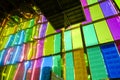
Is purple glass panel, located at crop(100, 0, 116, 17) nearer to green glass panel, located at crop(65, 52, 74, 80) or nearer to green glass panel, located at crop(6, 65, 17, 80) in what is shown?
green glass panel, located at crop(65, 52, 74, 80)

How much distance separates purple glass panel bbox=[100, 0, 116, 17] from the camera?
206 inches

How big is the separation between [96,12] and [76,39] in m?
1.07

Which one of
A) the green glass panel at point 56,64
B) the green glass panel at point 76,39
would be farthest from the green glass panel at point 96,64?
the green glass panel at point 56,64

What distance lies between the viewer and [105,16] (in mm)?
5281

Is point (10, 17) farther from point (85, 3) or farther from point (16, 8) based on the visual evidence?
point (85, 3)

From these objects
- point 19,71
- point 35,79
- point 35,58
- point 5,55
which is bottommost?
point 35,79

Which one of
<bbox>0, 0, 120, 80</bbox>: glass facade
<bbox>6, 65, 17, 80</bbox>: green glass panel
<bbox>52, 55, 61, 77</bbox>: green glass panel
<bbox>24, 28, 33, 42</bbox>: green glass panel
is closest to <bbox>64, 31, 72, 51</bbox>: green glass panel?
<bbox>0, 0, 120, 80</bbox>: glass facade

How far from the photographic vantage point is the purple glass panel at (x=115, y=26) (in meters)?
4.73

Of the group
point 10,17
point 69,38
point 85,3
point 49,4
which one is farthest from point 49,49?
point 10,17

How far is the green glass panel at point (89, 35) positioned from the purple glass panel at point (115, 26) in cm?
51

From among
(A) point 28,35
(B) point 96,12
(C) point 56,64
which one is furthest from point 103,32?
(A) point 28,35

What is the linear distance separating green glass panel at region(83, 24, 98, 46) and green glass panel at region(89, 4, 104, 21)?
0.32 metres

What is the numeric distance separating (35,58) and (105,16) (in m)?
2.59

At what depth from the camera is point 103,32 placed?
5027 mm
